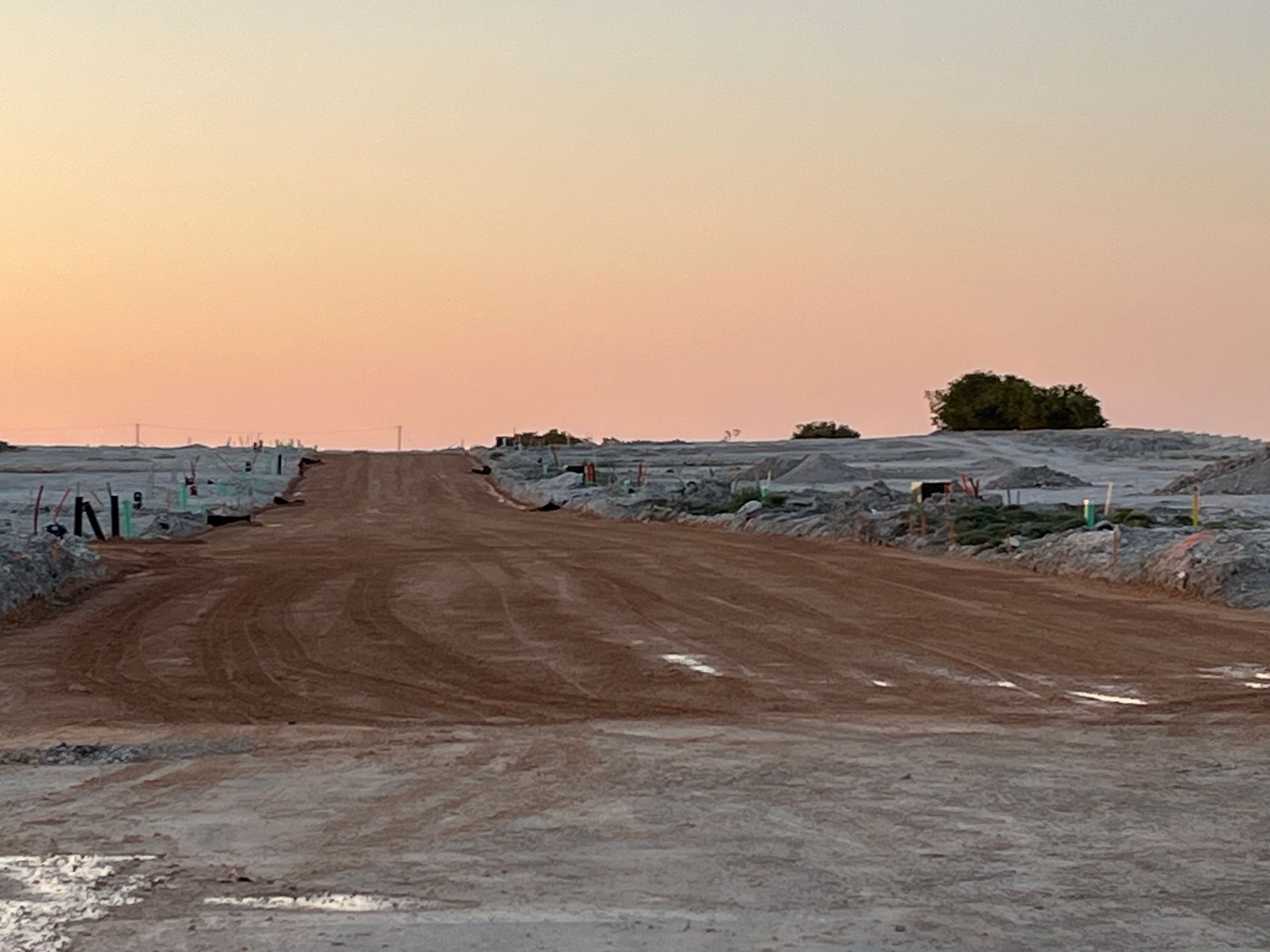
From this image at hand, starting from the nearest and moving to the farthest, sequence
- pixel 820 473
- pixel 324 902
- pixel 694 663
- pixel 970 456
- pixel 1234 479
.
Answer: pixel 324 902, pixel 694 663, pixel 1234 479, pixel 820 473, pixel 970 456

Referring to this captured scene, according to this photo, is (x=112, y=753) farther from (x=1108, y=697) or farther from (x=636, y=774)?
(x=1108, y=697)

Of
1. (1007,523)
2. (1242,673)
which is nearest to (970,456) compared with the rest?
(1007,523)

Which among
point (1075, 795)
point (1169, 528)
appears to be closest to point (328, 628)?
point (1075, 795)

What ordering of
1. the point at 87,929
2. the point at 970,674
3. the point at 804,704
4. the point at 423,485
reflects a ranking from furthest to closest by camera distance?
the point at 423,485 < the point at 970,674 < the point at 804,704 < the point at 87,929

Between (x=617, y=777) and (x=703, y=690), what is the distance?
14.2 ft

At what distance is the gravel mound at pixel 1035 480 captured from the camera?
5950 cm

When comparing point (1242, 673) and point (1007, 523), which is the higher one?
point (1007, 523)

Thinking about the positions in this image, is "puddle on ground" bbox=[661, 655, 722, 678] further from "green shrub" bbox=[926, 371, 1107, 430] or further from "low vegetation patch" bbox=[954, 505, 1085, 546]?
"green shrub" bbox=[926, 371, 1107, 430]

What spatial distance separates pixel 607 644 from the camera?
1762 centimetres

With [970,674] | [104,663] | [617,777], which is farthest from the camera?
[104,663]

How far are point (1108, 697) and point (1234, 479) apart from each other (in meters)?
39.3

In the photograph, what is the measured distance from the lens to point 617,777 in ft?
32.7

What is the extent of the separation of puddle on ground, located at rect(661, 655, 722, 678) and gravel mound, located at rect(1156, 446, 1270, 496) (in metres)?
36.2

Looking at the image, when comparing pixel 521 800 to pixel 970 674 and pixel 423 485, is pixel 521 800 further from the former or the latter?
pixel 423 485
